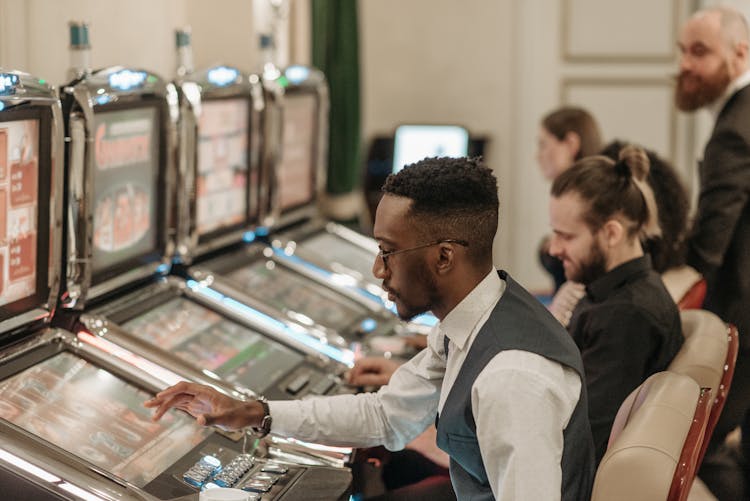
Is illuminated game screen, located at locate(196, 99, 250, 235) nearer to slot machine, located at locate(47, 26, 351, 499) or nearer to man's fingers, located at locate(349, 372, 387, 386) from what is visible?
slot machine, located at locate(47, 26, 351, 499)

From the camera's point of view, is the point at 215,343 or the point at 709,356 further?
the point at 215,343

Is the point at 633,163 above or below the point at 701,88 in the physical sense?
below

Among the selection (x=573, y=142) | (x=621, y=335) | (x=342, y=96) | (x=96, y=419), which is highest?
(x=342, y=96)

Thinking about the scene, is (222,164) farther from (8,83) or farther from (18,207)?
(8,83)

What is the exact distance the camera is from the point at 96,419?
2.14 metres

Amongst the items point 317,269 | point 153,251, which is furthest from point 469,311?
point 317,269

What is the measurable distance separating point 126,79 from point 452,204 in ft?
3.32

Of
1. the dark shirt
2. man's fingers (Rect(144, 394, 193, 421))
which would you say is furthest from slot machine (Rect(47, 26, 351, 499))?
the dark shirt

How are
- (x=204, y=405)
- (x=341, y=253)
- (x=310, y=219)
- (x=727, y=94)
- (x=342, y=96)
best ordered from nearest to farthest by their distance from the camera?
(x=204, y=405) → (x=727, y=94) → (x=341, y=253) → (x=310, y=219) → (x=342, y=96)

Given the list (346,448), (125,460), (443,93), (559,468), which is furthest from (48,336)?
(443,93)

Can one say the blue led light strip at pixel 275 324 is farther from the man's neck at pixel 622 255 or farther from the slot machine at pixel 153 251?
the man's neck at pixel 622 255

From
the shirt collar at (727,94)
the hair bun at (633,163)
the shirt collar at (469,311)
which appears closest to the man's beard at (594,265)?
the hair bun at (633,163)

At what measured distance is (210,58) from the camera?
3922mm

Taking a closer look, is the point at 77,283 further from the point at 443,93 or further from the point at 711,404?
the point at 443,93
